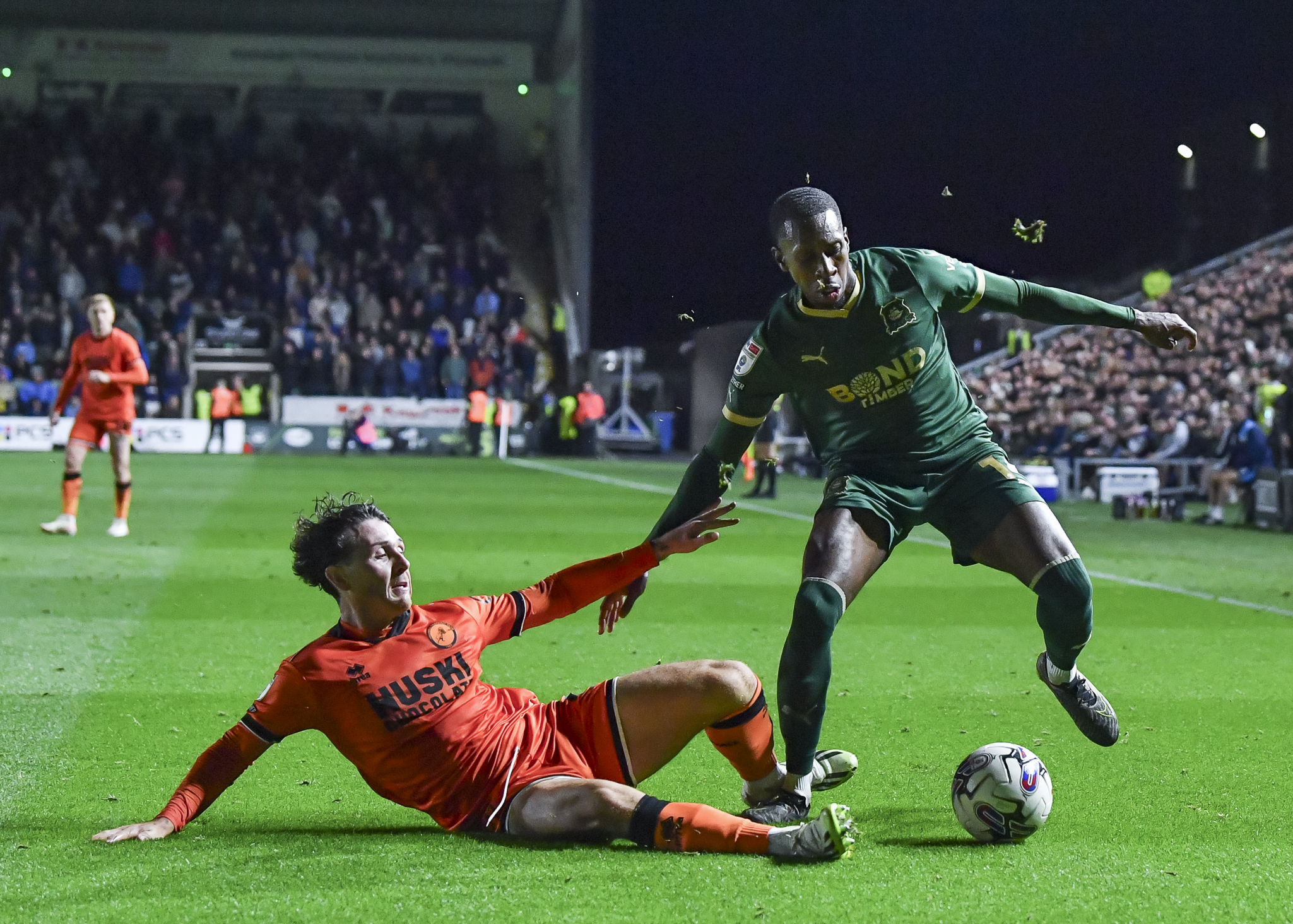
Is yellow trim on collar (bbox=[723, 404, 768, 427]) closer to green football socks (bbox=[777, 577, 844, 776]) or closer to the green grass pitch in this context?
green football socks (bbox=[777, 577, 844, 776])

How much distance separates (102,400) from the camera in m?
12.9

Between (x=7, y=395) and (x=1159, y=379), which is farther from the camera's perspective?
(x=7, y=395)

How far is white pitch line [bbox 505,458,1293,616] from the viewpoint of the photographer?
1008cm

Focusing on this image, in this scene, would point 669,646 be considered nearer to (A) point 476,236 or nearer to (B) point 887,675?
(B) point 887,675

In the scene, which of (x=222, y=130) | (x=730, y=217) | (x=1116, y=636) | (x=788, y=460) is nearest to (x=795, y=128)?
(x=730, y=217)

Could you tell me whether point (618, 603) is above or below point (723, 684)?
above

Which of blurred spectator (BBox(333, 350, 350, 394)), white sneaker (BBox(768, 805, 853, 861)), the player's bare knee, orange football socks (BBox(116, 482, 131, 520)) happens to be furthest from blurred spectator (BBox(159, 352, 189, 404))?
white sneaker (BBox(768, 805, 853, 861))

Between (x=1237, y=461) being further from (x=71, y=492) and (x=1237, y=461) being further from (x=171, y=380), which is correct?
(x=171, y=380)

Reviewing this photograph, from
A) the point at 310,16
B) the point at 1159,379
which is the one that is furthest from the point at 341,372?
the point at 1159,379

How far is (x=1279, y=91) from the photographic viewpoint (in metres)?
32.0

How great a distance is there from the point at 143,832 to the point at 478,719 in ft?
3.02

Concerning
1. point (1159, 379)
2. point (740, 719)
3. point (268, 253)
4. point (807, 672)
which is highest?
point (268, 253)

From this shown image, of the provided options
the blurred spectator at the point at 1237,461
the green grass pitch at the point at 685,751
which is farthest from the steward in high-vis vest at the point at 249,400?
the blurred spectator at the point at 1237,461

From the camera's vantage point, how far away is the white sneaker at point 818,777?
439 centimetres
